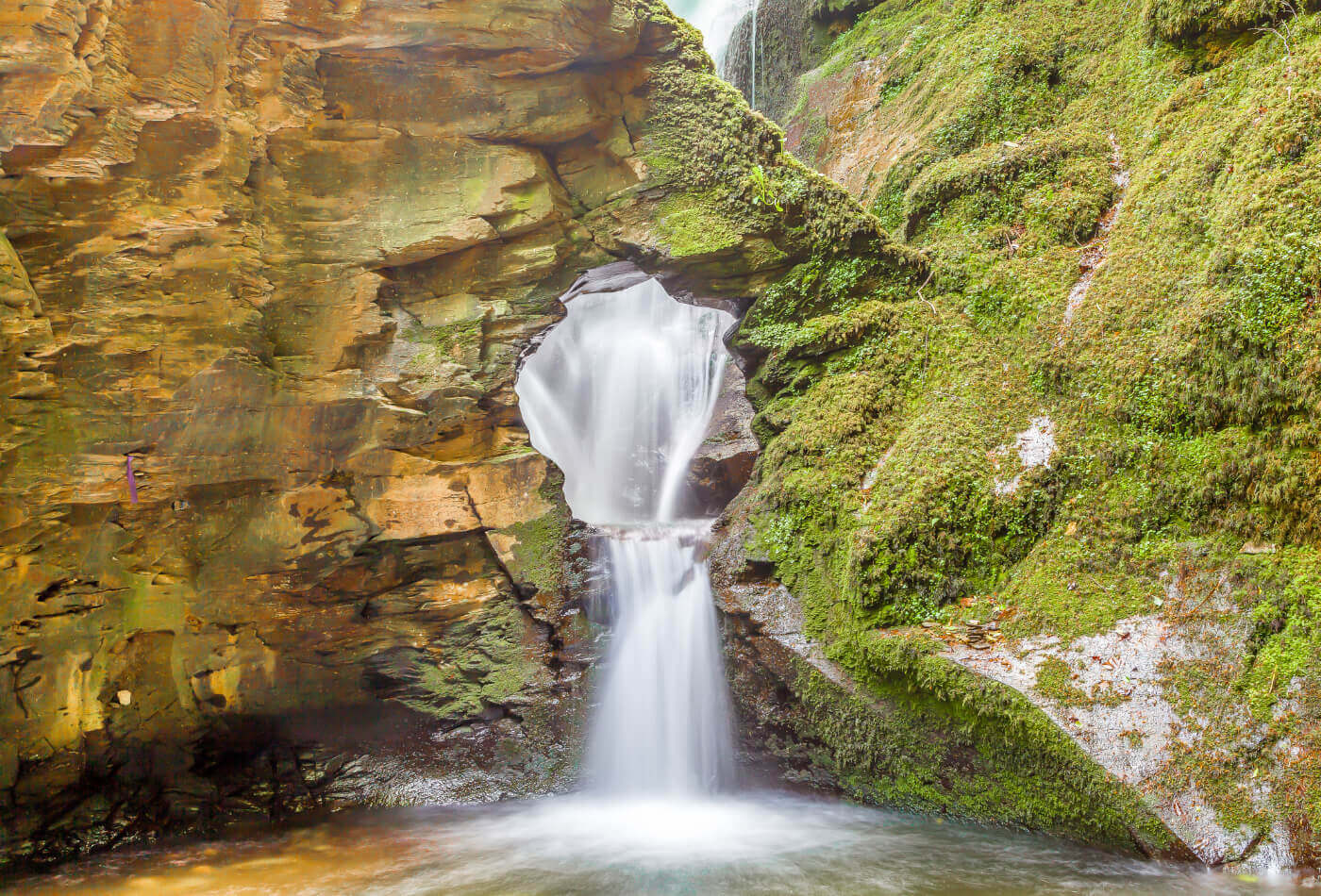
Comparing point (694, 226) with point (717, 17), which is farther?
point (717, 17)

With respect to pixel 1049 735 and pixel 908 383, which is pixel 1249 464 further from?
pixel 908 383

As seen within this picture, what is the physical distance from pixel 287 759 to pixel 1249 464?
8.18 m

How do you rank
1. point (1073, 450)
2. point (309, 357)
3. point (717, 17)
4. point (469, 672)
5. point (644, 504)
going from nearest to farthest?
point (1073, 450), point (309, 357), point (469, 672), point (644, 504), point (717, 17)

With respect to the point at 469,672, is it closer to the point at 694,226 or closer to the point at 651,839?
the point at 651,839

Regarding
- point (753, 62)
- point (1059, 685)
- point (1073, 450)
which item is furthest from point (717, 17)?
point (1059, 685)

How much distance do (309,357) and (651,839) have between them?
5282 millimetres

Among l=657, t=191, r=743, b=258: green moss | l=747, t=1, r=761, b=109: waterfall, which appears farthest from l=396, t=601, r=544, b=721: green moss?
l=747, t=1, r=761, b=109: waterfall

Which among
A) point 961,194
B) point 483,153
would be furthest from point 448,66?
point 961,194

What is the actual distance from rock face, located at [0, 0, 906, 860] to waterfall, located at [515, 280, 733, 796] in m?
0.57

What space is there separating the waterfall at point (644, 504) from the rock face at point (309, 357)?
1.88 feet

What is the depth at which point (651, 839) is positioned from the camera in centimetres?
591

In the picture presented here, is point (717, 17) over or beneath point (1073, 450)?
over

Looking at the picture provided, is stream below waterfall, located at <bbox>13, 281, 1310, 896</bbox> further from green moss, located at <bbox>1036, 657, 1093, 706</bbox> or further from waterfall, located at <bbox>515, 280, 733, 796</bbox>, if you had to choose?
green moss, located at <bbox>1036, 657, 1093, 706</bbox>

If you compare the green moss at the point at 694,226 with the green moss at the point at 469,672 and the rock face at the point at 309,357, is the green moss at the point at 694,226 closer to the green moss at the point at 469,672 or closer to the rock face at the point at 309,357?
the rock face at the point at 309,357
